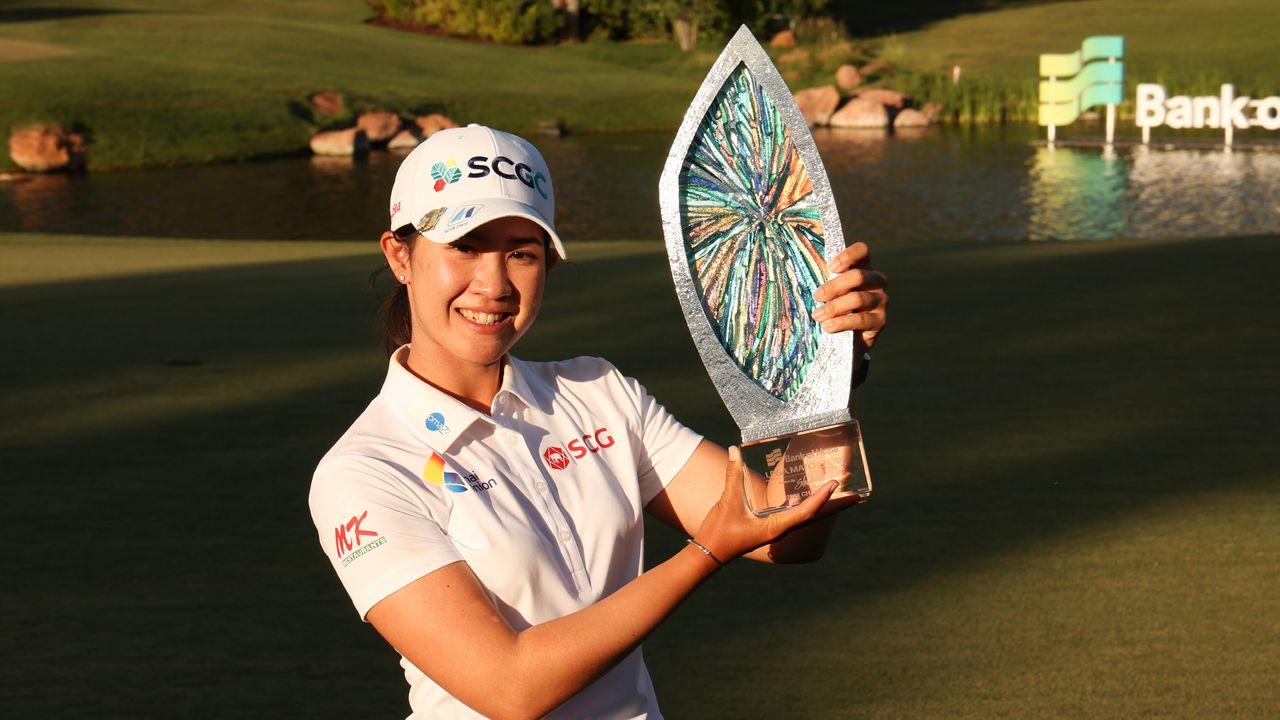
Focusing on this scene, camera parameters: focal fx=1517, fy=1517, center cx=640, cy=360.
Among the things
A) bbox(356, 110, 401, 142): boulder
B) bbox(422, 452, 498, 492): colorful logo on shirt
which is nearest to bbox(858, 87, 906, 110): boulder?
bbox(356, 110, 401, 142): boulder

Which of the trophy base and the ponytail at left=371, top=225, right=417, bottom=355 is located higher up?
the ponytail at left=371, top=225, right=417, bottom=355

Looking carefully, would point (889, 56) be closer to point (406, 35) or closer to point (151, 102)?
point (406, 35)

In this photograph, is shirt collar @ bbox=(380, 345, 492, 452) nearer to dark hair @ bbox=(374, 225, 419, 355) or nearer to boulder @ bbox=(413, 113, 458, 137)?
dark hair @ bbox=(374, 225, 419, 355)

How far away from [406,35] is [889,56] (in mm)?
13938

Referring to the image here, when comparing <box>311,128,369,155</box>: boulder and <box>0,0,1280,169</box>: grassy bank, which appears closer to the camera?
<box>0,0,1280,169</box>: grassy bank

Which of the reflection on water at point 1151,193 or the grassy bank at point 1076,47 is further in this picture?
the grassy bank at point 1076,47

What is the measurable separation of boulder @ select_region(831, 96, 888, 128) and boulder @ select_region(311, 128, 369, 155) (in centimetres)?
1023

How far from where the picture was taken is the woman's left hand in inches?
83.0

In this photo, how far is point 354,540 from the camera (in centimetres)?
205

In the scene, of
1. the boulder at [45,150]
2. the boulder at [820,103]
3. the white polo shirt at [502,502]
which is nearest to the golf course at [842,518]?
the white polo shirt at [502,502]

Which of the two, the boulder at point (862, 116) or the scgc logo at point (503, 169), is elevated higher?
the scgc logo at point (503, 169)

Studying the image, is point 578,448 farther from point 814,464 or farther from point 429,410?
point 814,464

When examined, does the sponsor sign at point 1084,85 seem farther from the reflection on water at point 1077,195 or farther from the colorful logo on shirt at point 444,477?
the colorful logo on shirt at point 444,477

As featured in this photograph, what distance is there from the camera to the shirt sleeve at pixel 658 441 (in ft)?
8.00
